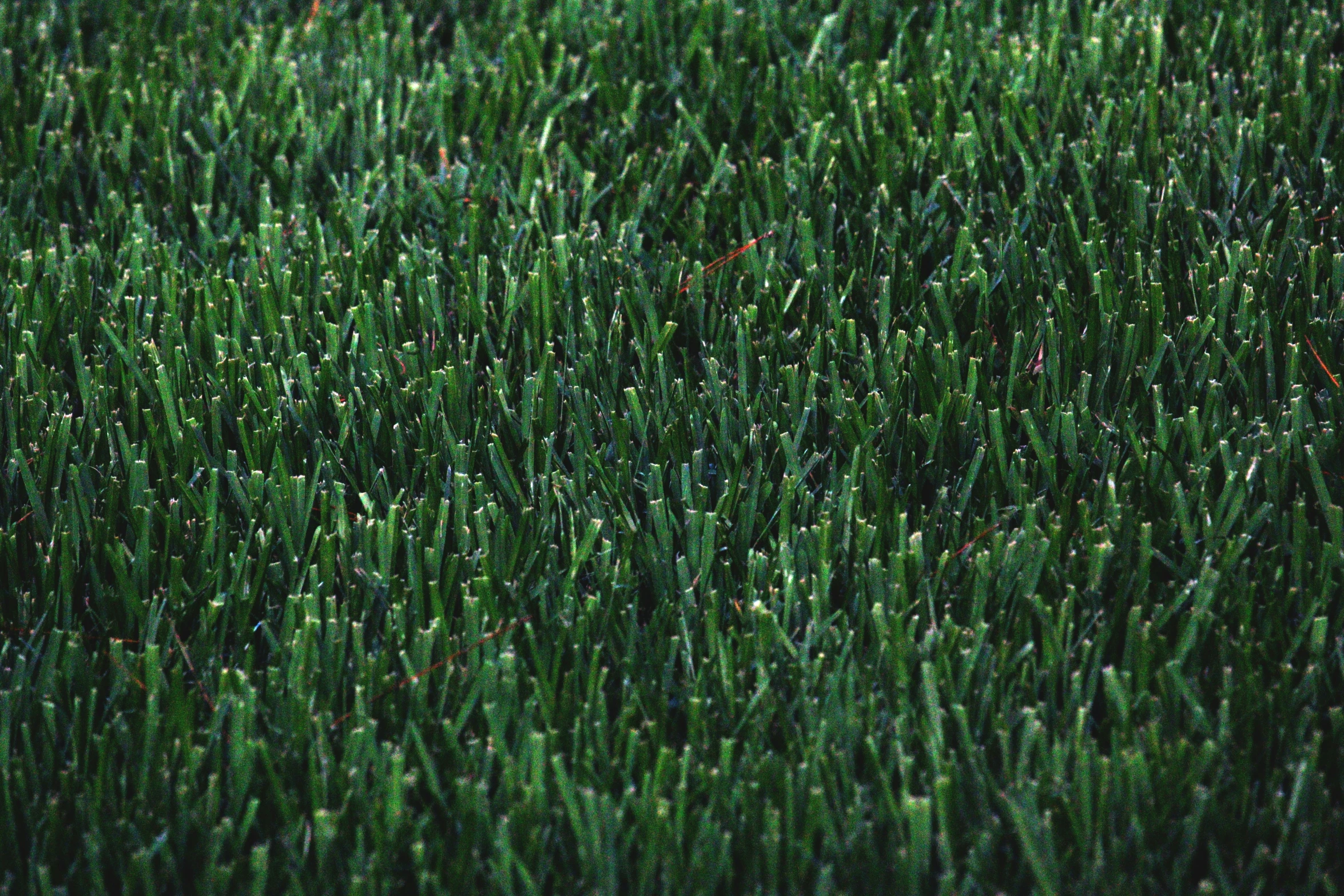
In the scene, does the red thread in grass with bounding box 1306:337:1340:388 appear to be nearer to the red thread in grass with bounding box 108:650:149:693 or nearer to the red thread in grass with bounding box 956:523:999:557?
the red thread in grass with bounding box 956:523:999:557

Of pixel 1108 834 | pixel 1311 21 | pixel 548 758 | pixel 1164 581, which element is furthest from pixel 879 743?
pixel 1311 21

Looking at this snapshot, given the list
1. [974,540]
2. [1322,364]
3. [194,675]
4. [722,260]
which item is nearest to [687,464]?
[974,540]

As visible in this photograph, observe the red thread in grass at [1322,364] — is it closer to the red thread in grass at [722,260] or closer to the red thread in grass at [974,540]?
the red thread in grass at [974,540]

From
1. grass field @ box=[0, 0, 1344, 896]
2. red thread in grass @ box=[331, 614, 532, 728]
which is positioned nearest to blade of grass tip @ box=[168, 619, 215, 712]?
grass field @ box=[0, 0, 1344, 896]

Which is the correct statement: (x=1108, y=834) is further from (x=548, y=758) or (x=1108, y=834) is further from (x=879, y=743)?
(x=548, y=758)

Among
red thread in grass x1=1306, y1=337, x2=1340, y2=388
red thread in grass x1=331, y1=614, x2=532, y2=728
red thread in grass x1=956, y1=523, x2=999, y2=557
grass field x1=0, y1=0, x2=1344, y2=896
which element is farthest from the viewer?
red thread in grass x1=1306, y1=337, x2=1340, y2=388

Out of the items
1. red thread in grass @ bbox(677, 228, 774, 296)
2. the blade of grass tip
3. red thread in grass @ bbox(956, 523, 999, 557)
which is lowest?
the blade of grass tip

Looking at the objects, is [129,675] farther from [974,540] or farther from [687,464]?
[974,540]
